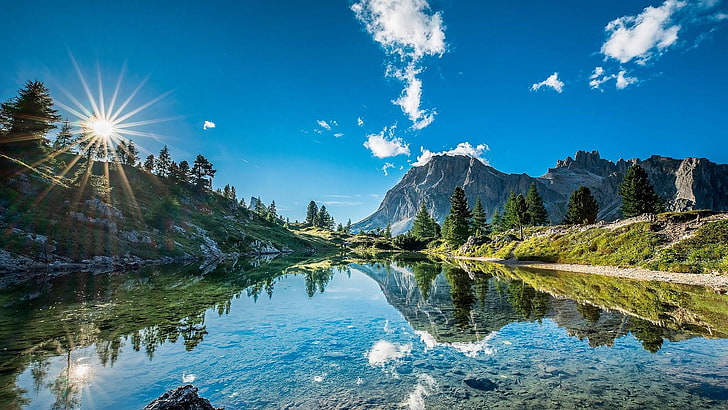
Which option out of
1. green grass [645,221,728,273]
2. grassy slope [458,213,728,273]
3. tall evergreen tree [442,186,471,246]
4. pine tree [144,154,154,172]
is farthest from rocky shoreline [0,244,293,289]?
pine tree [144,154,154,172]

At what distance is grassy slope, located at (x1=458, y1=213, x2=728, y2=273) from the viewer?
116 feet

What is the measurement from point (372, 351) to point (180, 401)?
989 cm

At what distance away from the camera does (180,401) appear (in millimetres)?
7203

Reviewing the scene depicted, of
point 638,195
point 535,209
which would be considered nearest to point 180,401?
point 638,195

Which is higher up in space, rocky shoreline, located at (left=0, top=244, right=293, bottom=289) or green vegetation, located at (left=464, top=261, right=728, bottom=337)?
rocky shoreline, located at (left=0, top=244, right=293, bottom=289)

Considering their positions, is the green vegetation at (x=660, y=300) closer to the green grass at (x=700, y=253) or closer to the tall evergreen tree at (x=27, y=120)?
the green grass at (x=700, y=253)

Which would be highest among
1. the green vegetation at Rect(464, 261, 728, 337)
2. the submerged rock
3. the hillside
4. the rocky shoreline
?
the hillside

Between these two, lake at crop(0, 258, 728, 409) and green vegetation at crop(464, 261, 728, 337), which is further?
green vegetation at crop(464, 261, 728, 337)

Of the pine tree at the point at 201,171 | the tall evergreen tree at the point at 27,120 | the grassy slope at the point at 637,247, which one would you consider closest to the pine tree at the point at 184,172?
the pine tree at the point at 201,171

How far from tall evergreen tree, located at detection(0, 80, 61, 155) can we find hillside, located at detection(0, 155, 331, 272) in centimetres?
665

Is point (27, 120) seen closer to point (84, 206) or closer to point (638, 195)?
point (84, 206)

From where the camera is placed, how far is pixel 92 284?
34.6 metres

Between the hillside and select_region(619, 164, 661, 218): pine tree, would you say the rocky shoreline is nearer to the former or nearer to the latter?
the hillside

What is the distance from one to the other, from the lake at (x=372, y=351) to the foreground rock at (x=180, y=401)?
A: 2865 millimetres
